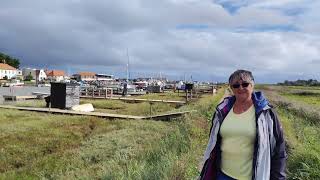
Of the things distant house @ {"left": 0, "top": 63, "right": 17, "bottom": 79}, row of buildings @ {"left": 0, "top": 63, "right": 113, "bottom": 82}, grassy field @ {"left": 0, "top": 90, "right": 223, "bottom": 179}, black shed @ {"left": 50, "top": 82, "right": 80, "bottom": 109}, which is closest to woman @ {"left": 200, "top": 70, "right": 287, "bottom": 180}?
grassy field @ {"left": 0, "top": 90, "right": 223, "bottom": 179}

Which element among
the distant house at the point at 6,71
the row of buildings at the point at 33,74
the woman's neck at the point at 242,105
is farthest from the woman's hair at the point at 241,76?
the distant house at the point at 6,71

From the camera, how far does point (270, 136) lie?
422cm

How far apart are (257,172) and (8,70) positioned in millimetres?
150689

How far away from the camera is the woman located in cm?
421

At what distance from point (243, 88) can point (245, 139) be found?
17.7 inches

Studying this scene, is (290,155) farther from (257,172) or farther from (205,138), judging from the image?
(257,172)

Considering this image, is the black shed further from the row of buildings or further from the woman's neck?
the row of buildings

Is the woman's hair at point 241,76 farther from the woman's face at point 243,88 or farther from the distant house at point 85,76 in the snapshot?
the distant house at point 85,76

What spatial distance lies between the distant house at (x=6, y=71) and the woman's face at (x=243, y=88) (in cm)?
14087

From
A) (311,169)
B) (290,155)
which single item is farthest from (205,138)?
(311,169)

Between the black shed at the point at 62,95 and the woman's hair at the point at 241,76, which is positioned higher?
the woman's hair at the point at 241,76

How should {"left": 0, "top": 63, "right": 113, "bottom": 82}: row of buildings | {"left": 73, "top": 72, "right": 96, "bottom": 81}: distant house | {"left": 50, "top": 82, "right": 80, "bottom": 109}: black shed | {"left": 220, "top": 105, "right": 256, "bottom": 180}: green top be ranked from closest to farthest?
1. {"left": 220, "top": 105, "right": 256, "bottom": 180}: green top
2. {"left": 50, "top": 82, "right": 80, "bottom": 109}: black shed
3. {"left": 0, "top": 63, "right": 113, "bottom": 82}: row of buildings
4. {"left": 73, "top": 72, "right": 96, "bottom": 81}: distant house

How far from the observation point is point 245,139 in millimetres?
4332

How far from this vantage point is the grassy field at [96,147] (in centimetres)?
849
